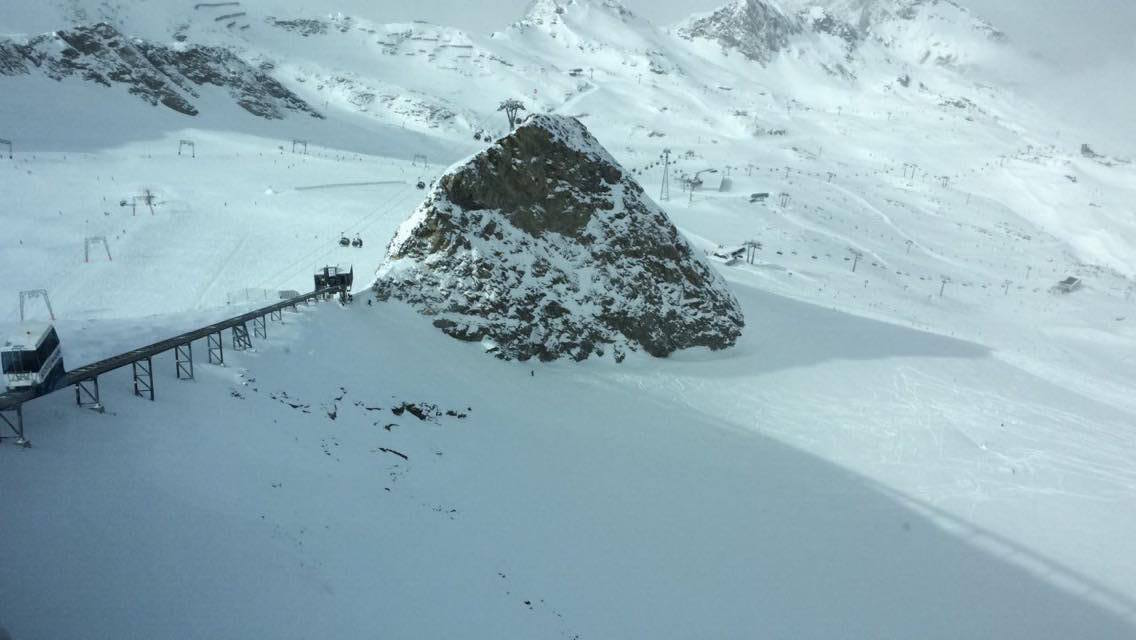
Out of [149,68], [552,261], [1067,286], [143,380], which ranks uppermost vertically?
[149,68]

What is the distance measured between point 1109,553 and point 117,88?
105639 mm

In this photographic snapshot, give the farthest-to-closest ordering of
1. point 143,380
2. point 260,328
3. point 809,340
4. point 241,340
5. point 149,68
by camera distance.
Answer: point 149,68
point 809,340
point 260,328
point 241,340
point 143,380

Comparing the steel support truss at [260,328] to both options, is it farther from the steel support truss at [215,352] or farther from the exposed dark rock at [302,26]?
the exposed dark rock at [302,26]

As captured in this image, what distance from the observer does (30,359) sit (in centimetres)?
1095

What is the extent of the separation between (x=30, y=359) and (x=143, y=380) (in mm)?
3086

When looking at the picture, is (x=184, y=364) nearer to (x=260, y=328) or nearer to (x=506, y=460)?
(x=260, y=328)

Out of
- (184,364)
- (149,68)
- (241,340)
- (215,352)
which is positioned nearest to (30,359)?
(184,364)

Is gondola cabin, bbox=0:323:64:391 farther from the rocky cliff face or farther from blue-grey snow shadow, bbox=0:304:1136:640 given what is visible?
the rocky cliff face

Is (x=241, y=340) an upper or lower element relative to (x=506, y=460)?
upper

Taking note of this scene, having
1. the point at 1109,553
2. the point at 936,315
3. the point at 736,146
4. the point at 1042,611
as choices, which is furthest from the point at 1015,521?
the point at 736,146

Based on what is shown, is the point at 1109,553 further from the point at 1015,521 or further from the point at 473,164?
the point at 473,164

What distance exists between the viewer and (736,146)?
429 feet

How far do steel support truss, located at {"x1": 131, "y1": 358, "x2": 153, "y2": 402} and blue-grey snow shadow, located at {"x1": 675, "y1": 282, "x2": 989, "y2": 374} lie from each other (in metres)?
21.5

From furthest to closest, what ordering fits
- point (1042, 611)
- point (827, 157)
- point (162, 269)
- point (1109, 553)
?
point (827, 157) < point (162, 269) < point (1109, 553) < point (1042, 611)
